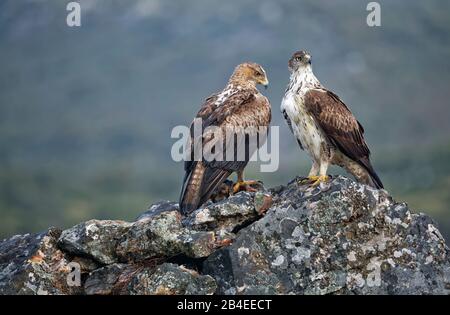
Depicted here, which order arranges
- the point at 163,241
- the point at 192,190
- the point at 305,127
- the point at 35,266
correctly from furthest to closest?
the point at 305,127 < the point at 192,190 < the point at 163,241 < the point at 35,266

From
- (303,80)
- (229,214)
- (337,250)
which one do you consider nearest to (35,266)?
(229,214)

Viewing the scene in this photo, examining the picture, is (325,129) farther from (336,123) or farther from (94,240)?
(94,240)

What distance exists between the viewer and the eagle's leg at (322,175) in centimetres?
1264

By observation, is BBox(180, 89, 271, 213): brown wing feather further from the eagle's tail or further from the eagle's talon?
the eagle's talon

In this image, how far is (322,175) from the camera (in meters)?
13.2

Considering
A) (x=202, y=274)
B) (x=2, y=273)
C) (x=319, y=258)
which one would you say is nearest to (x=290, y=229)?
(x=319, y=258)

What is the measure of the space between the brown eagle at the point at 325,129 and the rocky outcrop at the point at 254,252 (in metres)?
1.86

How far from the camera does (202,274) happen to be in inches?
438

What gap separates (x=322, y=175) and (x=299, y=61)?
2.46 m

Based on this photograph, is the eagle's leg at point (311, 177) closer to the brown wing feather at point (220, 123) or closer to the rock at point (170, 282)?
the brown wing feather at point (220, 123)

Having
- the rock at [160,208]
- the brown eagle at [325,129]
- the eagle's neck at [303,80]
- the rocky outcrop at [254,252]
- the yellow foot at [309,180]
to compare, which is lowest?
the rocky outcrop at [254,252]

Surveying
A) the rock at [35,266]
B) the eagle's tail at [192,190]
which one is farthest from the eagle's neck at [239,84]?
the rock at [35,266]

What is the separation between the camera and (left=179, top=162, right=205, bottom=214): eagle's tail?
504 inches

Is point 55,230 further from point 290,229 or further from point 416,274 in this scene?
point 416,274
